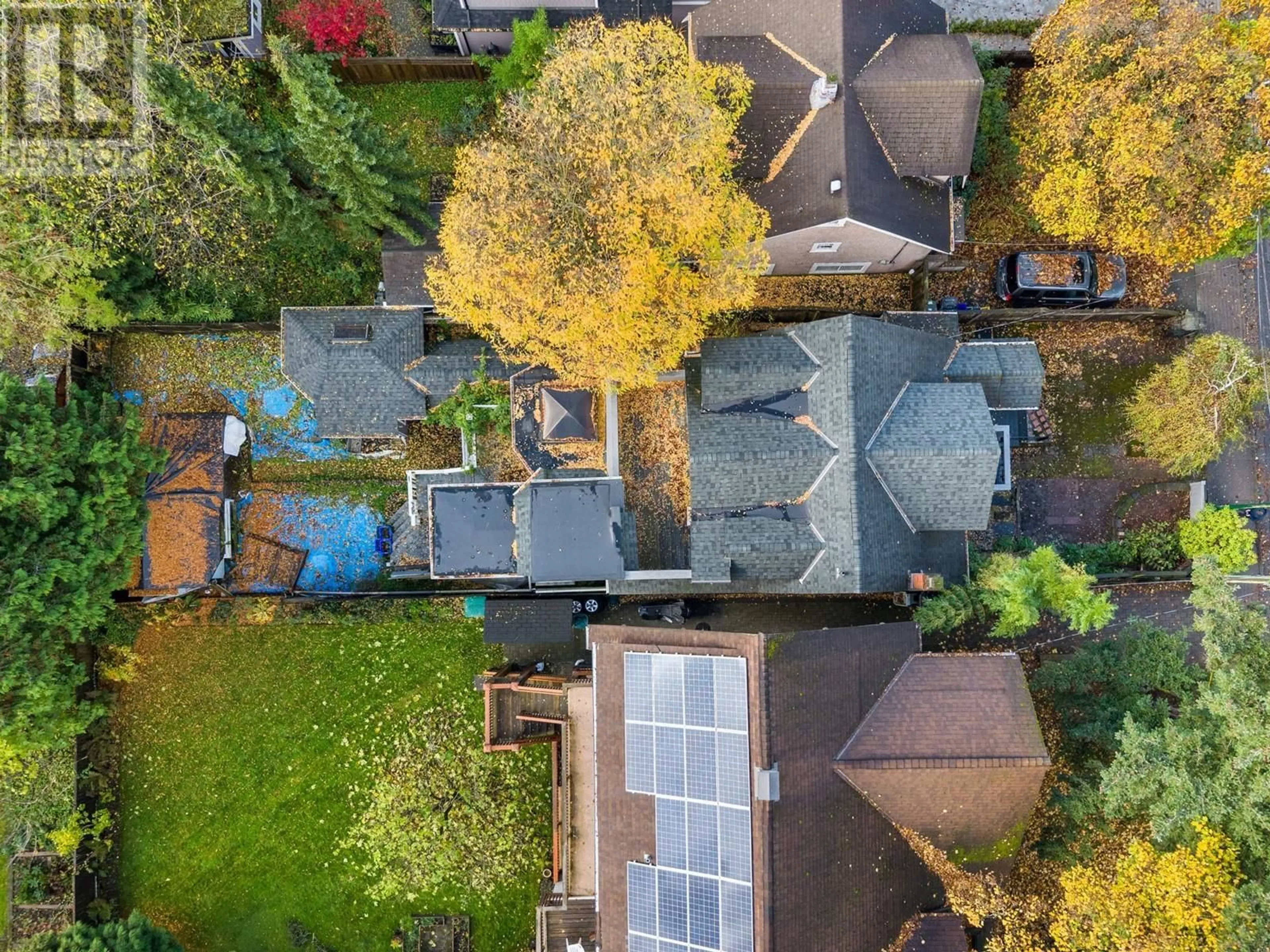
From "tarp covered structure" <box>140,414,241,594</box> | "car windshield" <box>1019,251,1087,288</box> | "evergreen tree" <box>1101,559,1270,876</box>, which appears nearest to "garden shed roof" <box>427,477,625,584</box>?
"tarp covered structure" <box>140,414,241,594</box>

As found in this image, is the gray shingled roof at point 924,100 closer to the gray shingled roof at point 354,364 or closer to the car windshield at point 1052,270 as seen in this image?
the car windshield at point 1052,270

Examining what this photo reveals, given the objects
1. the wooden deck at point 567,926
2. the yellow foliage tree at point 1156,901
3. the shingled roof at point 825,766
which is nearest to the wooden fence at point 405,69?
the shingled roof at point 825,766

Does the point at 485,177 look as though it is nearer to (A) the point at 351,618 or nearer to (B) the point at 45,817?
(A) the point at 351,618

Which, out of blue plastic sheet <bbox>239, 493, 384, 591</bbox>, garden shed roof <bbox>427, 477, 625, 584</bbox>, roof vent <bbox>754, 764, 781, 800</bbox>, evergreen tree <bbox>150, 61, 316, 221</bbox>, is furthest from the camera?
blue plastic sheet <bbox>239, 493, 384, 591</bbox>

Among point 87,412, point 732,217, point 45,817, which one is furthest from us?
point 45,817

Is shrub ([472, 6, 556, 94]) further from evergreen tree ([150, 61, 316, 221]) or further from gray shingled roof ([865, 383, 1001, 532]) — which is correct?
gray shingled roof ([865, 383, 1001, 532])

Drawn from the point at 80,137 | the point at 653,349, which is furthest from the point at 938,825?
the point at 80,137
